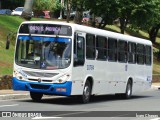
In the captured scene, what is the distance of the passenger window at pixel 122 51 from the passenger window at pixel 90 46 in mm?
3370

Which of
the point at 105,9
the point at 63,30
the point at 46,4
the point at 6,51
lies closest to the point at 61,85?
the point at 63,30

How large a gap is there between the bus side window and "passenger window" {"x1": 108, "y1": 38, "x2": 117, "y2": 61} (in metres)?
3.08

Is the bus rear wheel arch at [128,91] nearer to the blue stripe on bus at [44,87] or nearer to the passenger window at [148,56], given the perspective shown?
the passenger window at [148,56]

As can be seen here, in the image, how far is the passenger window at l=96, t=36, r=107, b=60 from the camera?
2298 centimetres

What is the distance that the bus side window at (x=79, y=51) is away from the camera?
20812mm

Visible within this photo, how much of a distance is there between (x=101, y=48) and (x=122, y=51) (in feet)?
9.83

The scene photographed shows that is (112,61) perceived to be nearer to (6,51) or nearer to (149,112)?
(149,112)

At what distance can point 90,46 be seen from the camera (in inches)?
873

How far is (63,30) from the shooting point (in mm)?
20875

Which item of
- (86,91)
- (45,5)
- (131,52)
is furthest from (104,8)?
(45,5)

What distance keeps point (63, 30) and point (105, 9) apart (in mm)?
25071

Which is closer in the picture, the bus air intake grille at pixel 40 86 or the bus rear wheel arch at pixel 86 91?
the bus air intake grille at pixel 40 86

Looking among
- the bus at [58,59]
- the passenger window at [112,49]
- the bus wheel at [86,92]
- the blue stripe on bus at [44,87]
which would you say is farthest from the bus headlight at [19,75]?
the passenger window at [112,49]

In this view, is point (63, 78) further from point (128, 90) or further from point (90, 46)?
point (128, 90)
